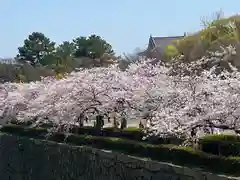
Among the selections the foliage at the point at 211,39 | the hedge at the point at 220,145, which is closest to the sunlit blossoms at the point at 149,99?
the hedge at the point at 220,145

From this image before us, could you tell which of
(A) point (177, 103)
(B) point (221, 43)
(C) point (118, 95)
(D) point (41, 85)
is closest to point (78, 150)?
(C) point (118, 95)

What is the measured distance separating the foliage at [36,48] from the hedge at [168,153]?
4168cm

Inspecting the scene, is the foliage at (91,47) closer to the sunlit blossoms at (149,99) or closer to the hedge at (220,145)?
the sunlit blossoms at (149,99)

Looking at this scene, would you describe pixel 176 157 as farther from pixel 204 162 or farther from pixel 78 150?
pixel 78 150

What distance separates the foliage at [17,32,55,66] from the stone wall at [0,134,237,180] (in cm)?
3762

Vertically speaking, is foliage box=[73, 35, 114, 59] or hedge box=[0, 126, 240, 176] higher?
foliage box=[73, 35, 114, 59]

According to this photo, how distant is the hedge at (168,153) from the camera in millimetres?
7738

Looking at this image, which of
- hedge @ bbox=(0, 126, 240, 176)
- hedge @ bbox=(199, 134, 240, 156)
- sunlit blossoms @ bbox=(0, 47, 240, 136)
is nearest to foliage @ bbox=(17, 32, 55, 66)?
sunlit blossoms @ bbox=(0, 47, 240, 136)

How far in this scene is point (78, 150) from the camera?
1171 centimetres

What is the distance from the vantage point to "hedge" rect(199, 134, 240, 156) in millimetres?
8898

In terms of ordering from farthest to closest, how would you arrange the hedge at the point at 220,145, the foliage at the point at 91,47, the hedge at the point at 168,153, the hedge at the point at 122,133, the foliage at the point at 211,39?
the foliage at the point at 91,47 → the foliage at the point at 211,39 → the hedge at the point at 122,133 → the hedge at the point at 220,145 → the hedge at the point at 168,153

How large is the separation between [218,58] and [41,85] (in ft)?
29.4

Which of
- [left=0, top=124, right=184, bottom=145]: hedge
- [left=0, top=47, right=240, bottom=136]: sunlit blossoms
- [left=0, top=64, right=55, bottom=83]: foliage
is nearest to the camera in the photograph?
[left=0, top=47, right=240, bottom=136]: sunlit blossoms

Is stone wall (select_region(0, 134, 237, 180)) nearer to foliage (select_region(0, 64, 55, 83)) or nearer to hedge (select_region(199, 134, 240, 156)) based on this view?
hedge (select_region(199, 134, 240, 156))
